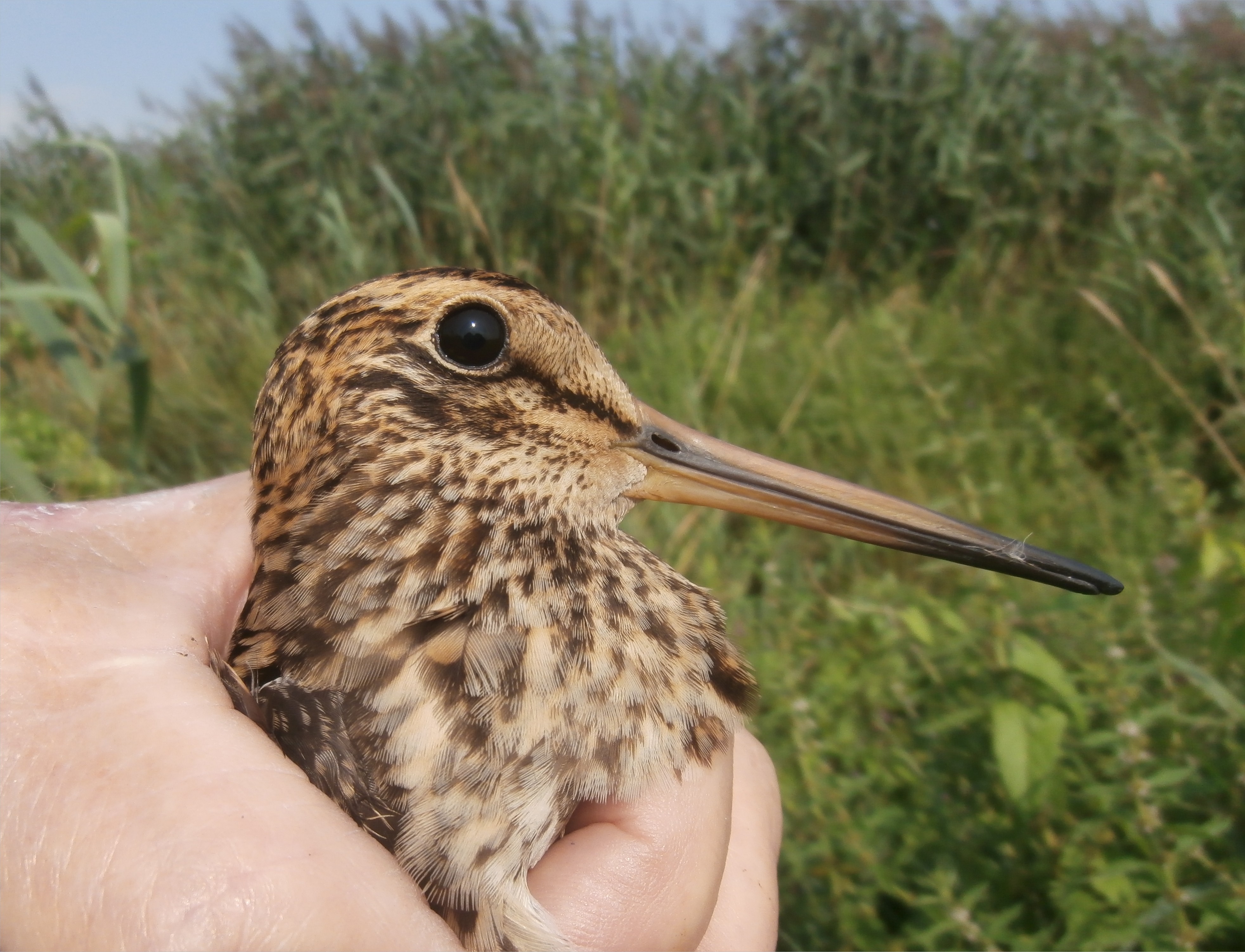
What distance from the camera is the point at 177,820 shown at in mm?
792

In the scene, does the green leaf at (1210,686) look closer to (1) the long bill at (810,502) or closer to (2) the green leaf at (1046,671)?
(2) the green leaf at (1046,671)

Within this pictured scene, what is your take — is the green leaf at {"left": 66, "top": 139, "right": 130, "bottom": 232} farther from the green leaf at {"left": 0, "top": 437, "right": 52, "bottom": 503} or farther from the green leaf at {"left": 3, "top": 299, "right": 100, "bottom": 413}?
the green leaf at {"left": 0, "top": 437, "right": 52, "bottom": 503}

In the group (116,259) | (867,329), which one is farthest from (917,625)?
(867,329)

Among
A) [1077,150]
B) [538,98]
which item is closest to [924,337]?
[1077,150]

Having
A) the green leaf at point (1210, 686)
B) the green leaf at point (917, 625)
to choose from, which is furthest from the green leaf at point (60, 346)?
the green leaf at point (1210, 686)

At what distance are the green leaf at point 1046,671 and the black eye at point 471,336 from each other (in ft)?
3.31

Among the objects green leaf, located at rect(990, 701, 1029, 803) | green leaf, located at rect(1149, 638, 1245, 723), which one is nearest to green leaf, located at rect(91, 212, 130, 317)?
green leaf, located at rect(990, 701, 1029, 803)

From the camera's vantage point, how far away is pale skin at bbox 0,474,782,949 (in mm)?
760

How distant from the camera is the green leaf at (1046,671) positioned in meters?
1.56

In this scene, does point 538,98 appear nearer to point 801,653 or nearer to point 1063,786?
point 801,653

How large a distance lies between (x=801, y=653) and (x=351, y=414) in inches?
52.3

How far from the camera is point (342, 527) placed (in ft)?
3.57

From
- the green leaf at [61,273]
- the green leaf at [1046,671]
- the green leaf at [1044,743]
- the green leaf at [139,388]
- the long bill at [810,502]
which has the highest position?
the long bill at [810,502]

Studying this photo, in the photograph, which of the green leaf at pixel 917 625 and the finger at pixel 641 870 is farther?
the green leaf at pixel 917 625
